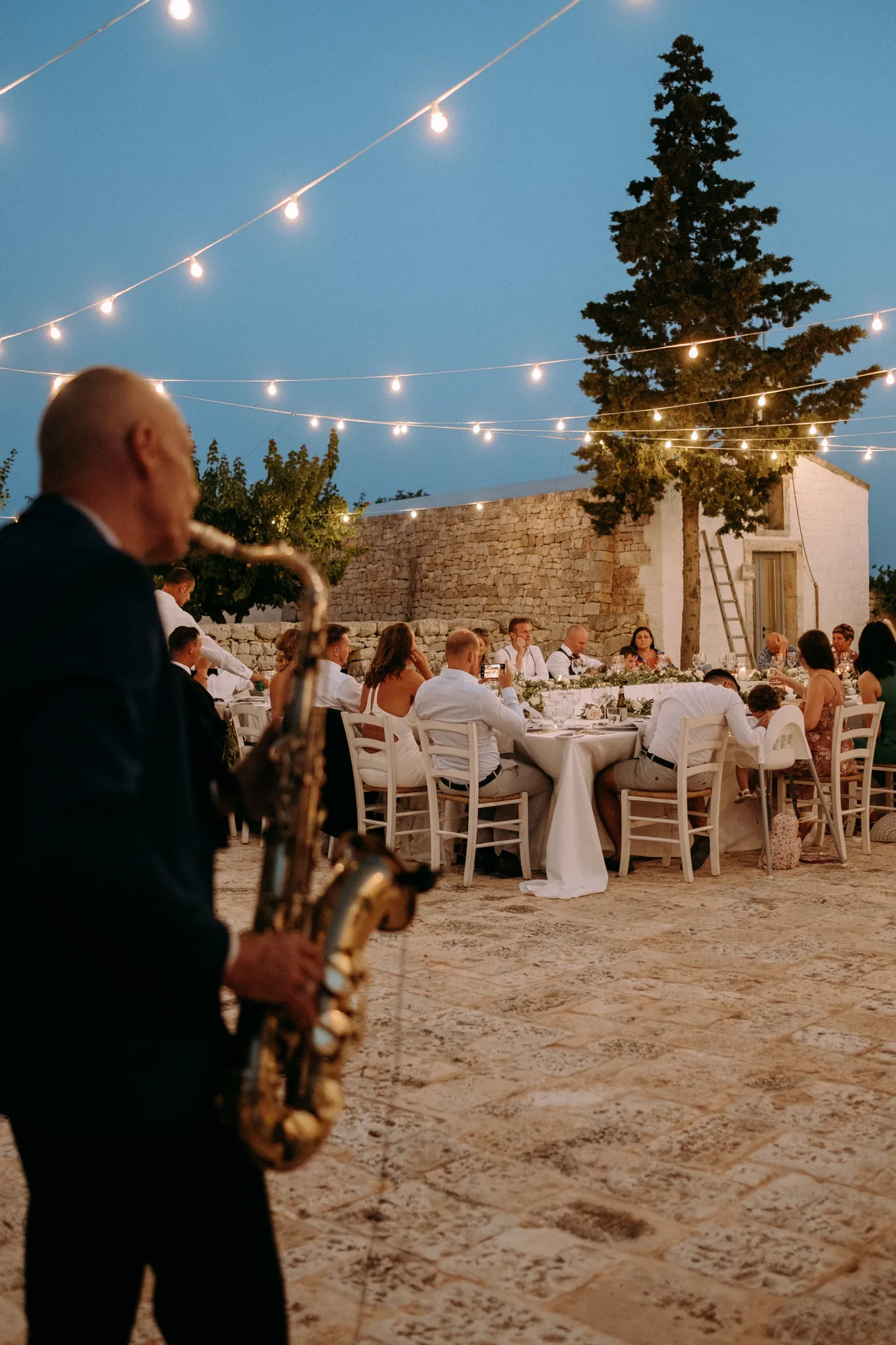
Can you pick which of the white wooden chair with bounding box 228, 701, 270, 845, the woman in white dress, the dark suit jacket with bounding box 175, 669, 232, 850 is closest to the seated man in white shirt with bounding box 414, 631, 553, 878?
the woman in white dress

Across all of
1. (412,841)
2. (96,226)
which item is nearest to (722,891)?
(412,841)

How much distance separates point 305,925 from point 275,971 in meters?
0.22

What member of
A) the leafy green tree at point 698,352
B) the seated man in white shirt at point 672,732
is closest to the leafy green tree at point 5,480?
the leafy green tree at point 698,352

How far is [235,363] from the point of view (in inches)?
2440

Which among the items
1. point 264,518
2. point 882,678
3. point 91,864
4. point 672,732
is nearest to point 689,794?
point 672,732

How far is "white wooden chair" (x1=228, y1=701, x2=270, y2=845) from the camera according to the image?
7406 millimetres

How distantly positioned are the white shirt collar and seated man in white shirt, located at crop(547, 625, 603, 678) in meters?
8.72

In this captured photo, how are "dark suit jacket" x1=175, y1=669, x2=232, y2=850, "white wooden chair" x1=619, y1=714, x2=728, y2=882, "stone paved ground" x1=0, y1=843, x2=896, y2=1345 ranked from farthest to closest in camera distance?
"white wooden chair" x1=619, y1=714, x2=728, y2=882
"stone paved ground" x1=0, y1=843, x2=896, y2=1345
"dark suit jacket" x1=175, y1=669, x2=232, y2=850

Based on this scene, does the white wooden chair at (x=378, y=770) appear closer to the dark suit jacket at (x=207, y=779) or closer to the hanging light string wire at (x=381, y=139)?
the hanging light string wire at (x=381, y=139)

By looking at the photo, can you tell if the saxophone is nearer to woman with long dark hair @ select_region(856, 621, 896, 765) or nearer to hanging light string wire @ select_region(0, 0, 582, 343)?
hanging light string wire @ select_region(0, 0, 582, 343)

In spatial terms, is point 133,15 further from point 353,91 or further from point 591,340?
point 591,340

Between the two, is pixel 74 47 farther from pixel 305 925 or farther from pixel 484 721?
pixel 305 925

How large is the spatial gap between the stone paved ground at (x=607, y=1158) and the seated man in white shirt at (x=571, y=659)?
5.41 metres

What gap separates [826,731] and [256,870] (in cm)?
326
